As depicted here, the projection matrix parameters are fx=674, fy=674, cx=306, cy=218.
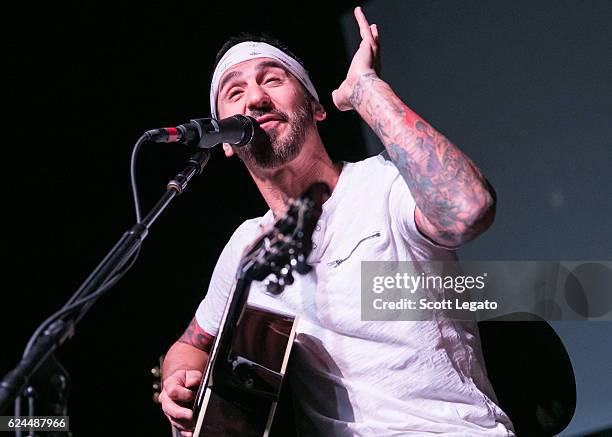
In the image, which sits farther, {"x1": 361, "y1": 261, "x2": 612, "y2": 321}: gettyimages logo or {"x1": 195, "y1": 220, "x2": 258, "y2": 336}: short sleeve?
{"x1": 195, "y1": 220, "x2": 258, "y2": 336}: short sleeve

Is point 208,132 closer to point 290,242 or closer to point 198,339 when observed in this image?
point 290,242

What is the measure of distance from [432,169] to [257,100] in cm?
79

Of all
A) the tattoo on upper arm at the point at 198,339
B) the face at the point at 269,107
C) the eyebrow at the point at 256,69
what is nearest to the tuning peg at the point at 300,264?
the face at the point at 269,107

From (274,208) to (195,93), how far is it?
0.69 m

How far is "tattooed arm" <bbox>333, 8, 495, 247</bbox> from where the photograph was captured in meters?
1.47

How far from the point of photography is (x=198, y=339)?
224 cm

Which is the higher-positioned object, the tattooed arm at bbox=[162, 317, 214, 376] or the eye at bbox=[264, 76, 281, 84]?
the eye at bbox=[264, 76, 281, 84]

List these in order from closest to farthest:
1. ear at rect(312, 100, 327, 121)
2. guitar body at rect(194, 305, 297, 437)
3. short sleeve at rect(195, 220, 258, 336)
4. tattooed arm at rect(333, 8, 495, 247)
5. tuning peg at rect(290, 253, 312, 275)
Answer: tuning peg at rect(290, 253, 312, 275), tattooed arm at rect(333, 8, 495, 247), guitar body at rect(194, 305, 297, 437), short sleeve at rect(195, 220, 258, 336), ear at rect(312, 100, 327, 121)

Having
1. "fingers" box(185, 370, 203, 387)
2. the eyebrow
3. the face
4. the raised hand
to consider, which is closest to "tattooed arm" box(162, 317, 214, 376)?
"fingers" box(185, 370, 203, 387)

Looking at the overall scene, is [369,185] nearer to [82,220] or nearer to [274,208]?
[274,208]

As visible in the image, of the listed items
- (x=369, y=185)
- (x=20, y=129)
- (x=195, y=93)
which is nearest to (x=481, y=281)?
(x=369, y=185)

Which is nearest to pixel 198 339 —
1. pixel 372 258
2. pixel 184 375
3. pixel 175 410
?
pixel 184 375

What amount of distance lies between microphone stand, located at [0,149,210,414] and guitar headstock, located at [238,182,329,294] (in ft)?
0.89

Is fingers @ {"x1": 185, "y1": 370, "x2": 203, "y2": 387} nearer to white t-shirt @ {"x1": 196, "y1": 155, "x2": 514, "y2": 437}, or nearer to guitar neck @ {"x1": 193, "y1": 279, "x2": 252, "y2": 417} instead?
guitar neck @ {"x1": 193, "y1": 279, "x2": 252, "y2": 417}
